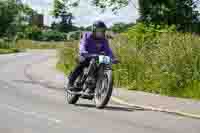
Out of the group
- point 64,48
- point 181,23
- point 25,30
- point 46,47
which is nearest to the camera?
point 64,48

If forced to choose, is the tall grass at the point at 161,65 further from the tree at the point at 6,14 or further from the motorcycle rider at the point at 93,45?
the tree at the point at 6,14

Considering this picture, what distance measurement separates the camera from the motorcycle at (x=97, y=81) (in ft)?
42.5

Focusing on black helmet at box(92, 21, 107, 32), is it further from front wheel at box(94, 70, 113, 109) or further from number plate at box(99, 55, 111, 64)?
front wheel at box(94, 70, 113, 109)

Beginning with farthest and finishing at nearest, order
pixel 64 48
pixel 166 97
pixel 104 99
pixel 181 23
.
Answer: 1. pixel 181 23
2. pixel 64 48
3. pixel 166 97
4. pixel 104 99

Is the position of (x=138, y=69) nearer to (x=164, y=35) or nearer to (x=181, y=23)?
(x=164, y=35)

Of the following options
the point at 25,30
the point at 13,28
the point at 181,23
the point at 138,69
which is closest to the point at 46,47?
the point at 13,28

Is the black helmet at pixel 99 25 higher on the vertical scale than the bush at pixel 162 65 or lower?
higher

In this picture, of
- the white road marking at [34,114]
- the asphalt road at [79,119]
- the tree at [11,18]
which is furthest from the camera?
the tree at [11,18]

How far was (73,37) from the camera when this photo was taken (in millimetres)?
30812

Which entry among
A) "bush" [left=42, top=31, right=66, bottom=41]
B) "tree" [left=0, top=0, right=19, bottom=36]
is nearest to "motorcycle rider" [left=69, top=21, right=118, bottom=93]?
"tree" [left=0, top=0, right=19, bottom=36]

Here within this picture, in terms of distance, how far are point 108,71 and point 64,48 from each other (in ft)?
58.6

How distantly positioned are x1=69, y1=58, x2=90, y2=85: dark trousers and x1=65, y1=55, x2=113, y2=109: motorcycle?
76mm

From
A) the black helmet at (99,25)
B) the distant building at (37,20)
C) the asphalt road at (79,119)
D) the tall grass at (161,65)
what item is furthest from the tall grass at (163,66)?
the distant building at (37,20)

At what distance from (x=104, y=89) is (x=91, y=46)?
1029 mm
